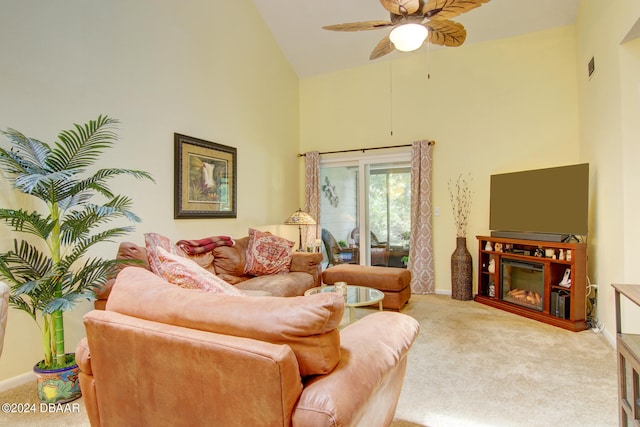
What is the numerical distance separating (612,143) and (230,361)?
345 centimetres

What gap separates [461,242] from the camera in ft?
14.5

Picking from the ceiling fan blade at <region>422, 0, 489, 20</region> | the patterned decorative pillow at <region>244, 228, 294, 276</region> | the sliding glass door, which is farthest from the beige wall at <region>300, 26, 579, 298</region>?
the ceiling fan blade at <region>422, 0, 489, 20</region>

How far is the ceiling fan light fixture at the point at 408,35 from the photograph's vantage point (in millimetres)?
2400

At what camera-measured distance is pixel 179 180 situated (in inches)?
138

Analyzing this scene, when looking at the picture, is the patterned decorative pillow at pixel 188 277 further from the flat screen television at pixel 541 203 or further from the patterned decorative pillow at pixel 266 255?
the flat screen television at pixel 541 203

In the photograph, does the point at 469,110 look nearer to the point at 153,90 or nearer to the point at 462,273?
the point at 462,273

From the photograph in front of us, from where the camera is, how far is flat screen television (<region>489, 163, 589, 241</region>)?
3359 millimetres

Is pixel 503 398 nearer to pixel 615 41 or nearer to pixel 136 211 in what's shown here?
pixel 615 41

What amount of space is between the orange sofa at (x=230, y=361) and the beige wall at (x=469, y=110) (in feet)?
12.1

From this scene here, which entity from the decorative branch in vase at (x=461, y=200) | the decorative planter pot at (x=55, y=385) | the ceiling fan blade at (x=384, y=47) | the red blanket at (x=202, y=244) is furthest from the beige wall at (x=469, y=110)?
the decorative planter pot at (x=55, y=385)

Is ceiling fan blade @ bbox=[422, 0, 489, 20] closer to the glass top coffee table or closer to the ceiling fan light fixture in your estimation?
the ceiling fan light fixture

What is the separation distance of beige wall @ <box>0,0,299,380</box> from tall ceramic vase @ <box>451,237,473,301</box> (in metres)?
2.31

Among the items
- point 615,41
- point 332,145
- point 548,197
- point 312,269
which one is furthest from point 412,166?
point 615,41

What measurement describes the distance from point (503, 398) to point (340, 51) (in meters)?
4.57
